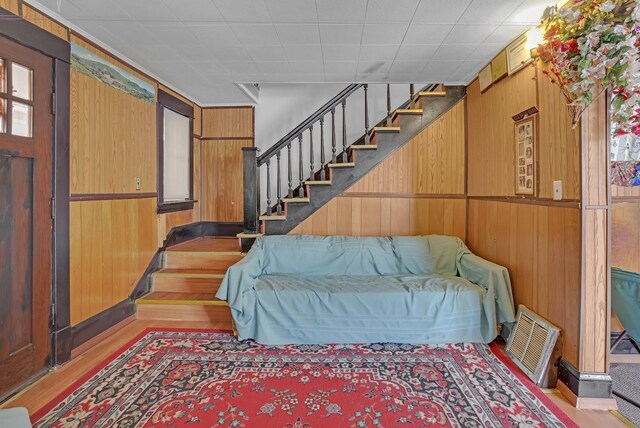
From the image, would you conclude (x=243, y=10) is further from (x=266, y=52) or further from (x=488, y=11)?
(x=488, y=11)

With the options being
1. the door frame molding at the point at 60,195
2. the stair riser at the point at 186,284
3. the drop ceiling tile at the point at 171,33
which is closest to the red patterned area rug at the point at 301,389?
the door frame molding at the point at 60,195

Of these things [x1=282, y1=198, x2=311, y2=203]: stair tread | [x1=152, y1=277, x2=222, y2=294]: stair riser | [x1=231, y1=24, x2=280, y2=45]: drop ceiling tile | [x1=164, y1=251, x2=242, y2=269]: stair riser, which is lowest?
[x1=152, y1=277, x2=222, y2=294]: stair riser

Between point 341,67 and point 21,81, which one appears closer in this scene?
point 21,81

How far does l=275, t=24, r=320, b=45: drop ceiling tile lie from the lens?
2.44m

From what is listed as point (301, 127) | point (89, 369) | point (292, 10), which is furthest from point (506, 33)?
point (89, 369)

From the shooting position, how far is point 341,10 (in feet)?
7.29

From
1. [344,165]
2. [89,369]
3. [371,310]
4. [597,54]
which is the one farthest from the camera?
[344,165]

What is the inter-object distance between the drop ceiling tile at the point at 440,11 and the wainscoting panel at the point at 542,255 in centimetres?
151

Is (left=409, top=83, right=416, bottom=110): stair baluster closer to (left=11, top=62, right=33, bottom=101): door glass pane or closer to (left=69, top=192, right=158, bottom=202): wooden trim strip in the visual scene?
(left=69, top=192, right=158, bottom=202): wooden trim strip

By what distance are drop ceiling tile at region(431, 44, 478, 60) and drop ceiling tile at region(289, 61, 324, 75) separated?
109 cm

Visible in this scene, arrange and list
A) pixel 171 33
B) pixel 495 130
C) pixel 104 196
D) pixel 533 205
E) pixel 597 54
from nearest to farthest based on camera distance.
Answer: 1. pixel 597 54
2. pixel 533 205
3. pixel 171 33
4. pixel 104 196
5. pixel 495 130

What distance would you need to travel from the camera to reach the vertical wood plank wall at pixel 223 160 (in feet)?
15.3

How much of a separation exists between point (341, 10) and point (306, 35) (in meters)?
0.43

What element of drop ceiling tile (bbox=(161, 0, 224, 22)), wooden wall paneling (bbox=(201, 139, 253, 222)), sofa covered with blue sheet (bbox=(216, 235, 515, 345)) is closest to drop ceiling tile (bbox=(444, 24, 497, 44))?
drop ceiling tile (bbox=(161, 0, 224, 22))
